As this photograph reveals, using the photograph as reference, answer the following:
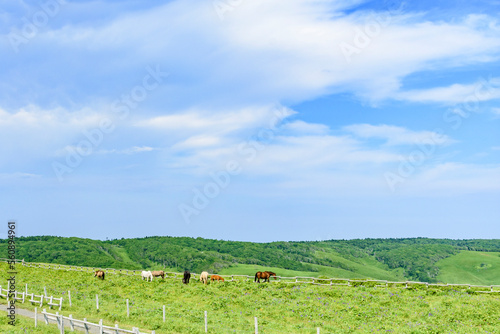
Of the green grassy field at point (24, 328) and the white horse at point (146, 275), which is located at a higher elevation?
the white horse at point (146, 275)

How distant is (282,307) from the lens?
38.2 meters

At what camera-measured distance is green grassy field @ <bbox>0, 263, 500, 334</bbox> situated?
31.3 m

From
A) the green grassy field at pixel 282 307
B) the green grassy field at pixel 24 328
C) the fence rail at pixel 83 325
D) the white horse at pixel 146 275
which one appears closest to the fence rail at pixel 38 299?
the green grassy field at pixel 282 307

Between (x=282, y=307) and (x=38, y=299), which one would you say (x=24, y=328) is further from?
(x=282, y=307)

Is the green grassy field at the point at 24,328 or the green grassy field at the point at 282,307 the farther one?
the green grassy field at the point at 282,307

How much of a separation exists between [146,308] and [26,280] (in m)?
27.8

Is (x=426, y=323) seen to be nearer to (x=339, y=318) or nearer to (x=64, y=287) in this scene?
(x=339, y=318)

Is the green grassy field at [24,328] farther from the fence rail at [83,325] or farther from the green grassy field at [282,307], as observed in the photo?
the fence rail at [83,325]

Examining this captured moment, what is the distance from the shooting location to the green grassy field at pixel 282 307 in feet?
103

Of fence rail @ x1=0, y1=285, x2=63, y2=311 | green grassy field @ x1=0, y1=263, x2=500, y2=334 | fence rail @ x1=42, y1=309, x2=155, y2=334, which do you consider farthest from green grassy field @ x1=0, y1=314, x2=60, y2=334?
fence rail @ x1=0, y1=285, x2=63, y2=311

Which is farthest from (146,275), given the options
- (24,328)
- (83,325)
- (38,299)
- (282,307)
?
(83,325)

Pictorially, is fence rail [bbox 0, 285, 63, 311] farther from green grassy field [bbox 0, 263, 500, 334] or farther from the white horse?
the white horse

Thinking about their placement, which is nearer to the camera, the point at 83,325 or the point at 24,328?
the point at 83,325

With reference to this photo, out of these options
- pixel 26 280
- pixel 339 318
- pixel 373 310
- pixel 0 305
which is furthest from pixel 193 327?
pixel 26 280
